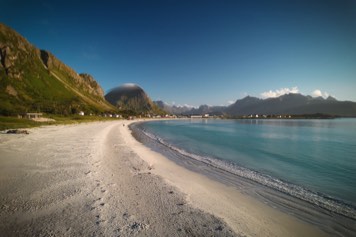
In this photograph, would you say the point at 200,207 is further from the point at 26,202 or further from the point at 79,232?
the point at 26,202

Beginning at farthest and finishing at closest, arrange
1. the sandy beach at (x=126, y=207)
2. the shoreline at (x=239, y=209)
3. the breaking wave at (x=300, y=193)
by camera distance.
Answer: the breaking wave at (x=300, y=193), the shoreline at (x=239, y=209), the sandy beach at (x=126, y=207)

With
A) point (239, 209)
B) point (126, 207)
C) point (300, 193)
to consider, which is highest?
point (126, 207)

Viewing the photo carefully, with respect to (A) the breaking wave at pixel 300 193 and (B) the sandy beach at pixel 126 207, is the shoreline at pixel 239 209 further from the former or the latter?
(A) the breaking wave at pixel 300 193

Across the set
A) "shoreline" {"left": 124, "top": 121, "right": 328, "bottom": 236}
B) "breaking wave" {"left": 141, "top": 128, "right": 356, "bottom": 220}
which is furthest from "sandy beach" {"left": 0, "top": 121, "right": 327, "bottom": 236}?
"breaking wave" {"left": 141, "top": 128, "right": 356, "bottom": 220}

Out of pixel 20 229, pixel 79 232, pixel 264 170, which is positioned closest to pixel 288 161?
pixel 264 170

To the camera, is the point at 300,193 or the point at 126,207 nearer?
the point at 126,207

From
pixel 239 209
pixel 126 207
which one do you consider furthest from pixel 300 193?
pixel 126 207

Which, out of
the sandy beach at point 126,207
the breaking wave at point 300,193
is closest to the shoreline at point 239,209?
the sandy beach at point 126,207

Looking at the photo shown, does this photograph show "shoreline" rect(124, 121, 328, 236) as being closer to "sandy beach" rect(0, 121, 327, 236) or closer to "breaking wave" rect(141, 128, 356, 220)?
"sandy beach" rect(0, 121, 327, 236)

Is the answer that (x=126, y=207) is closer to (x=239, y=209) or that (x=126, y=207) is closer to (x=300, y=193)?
(x=239, y=209)

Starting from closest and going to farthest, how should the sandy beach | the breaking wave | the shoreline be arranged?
the sandy beach < the shoreline < the breaking wave

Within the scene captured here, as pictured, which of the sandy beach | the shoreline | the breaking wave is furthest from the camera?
the breaking wave

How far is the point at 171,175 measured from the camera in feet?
49.9

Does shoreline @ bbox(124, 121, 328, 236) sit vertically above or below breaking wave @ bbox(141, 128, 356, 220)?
above
